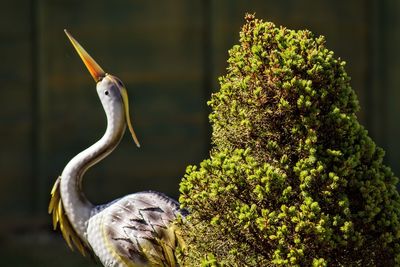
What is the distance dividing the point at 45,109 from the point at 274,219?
5.10 metres

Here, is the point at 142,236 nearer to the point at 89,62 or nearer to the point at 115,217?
the point at 115,217

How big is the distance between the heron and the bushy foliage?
0.67 meters

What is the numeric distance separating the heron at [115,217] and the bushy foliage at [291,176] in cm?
67

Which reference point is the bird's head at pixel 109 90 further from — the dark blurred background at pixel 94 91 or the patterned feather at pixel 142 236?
the dark blurred background at pixel 94 91

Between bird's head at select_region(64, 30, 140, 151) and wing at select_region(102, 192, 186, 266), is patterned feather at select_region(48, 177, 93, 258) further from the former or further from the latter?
bird's head at select_region(64, 30, 140, 151)

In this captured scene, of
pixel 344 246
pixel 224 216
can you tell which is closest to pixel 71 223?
pixel 224 216

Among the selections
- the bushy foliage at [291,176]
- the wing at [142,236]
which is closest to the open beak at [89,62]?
the wing at [142,236]

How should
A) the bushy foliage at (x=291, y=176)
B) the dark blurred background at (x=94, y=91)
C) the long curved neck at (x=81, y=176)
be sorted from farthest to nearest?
the dark blurred background at (x=94, y=91) < the long curved neck at (x=81, y=176) < the bushy foliage at (x=291, y=176)

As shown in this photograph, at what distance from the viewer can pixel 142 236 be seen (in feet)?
21.1

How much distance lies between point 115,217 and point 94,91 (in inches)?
156

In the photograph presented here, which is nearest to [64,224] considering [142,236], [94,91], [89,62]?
[142,236]

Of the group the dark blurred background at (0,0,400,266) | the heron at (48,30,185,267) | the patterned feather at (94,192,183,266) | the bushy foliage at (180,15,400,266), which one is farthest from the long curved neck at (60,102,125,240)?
the dark blurred background at (0,0,400,266)

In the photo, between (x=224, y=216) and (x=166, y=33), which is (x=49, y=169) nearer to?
(x=166, y=33)

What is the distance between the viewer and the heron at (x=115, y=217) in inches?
253
